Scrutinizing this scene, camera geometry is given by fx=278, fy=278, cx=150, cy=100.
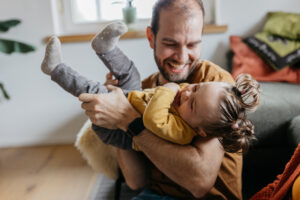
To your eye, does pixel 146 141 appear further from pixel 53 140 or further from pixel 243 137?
pixel 53 140

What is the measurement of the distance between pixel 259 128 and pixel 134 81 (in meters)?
0.85

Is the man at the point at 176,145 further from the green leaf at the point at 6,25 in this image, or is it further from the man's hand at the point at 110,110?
the green leaf at the point at 6,25

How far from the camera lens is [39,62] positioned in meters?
2.53

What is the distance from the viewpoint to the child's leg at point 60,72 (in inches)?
43.0

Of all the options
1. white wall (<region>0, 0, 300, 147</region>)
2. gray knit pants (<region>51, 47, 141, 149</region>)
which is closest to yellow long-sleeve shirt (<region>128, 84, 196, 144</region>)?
gray knit pants (<region>51, 47, 141, 149</region>)

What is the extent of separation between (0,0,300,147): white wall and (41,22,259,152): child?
1.40 m

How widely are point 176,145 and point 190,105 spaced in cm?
15

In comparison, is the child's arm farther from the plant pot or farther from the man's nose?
the plant pot

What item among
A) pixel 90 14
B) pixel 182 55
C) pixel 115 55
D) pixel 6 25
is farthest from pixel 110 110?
pixel 90 14

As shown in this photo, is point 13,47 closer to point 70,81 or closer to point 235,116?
point 70,81

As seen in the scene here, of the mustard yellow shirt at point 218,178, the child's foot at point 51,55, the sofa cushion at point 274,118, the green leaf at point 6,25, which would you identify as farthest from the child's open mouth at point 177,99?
the green leaf at point 6,25

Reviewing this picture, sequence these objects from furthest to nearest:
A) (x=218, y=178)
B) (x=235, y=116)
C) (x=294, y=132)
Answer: (x=294, y=132)
(x=218, y=178)
(x=235, y=116)

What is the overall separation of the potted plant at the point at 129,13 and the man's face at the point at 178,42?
122cm

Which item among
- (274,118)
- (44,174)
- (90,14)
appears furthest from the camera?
(90,14)
